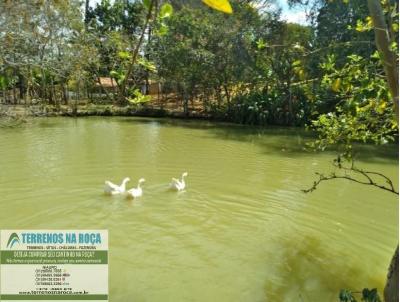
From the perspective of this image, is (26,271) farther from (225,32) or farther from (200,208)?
(225,32)

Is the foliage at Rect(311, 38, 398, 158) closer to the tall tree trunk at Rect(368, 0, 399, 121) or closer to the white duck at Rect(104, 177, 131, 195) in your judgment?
the tall tree trunk at Rect(368, 0, 399, 121)

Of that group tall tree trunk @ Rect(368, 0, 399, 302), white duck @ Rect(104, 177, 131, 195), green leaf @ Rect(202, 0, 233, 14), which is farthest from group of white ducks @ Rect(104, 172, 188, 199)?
green leaf @ Rect(202, 0, 233, 14)

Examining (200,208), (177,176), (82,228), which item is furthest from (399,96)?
(177,176)

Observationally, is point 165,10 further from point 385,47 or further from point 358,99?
point 358,99

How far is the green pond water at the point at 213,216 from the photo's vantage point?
4.96 metres

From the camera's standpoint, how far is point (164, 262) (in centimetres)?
533

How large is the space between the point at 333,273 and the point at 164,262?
1944 mm

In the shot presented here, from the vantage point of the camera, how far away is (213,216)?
701 centimetres

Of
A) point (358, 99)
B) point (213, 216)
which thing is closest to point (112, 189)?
point (213, 216)

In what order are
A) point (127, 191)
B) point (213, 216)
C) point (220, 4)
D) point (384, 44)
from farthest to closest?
point (127, 191) < point (213, 216) < point (384, 44) < point (220, 4)

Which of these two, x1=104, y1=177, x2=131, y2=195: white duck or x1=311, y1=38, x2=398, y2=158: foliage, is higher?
x1=311, y1=38, x2=398, y2=158: foliage

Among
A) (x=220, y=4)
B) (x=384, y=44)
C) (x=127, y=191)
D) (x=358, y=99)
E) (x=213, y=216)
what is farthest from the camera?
(x=127, y=191)

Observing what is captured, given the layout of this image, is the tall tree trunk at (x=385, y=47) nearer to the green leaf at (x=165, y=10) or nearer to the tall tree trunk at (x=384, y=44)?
the tall tree trunk at (x=384, y=44)

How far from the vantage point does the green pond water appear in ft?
16.3
